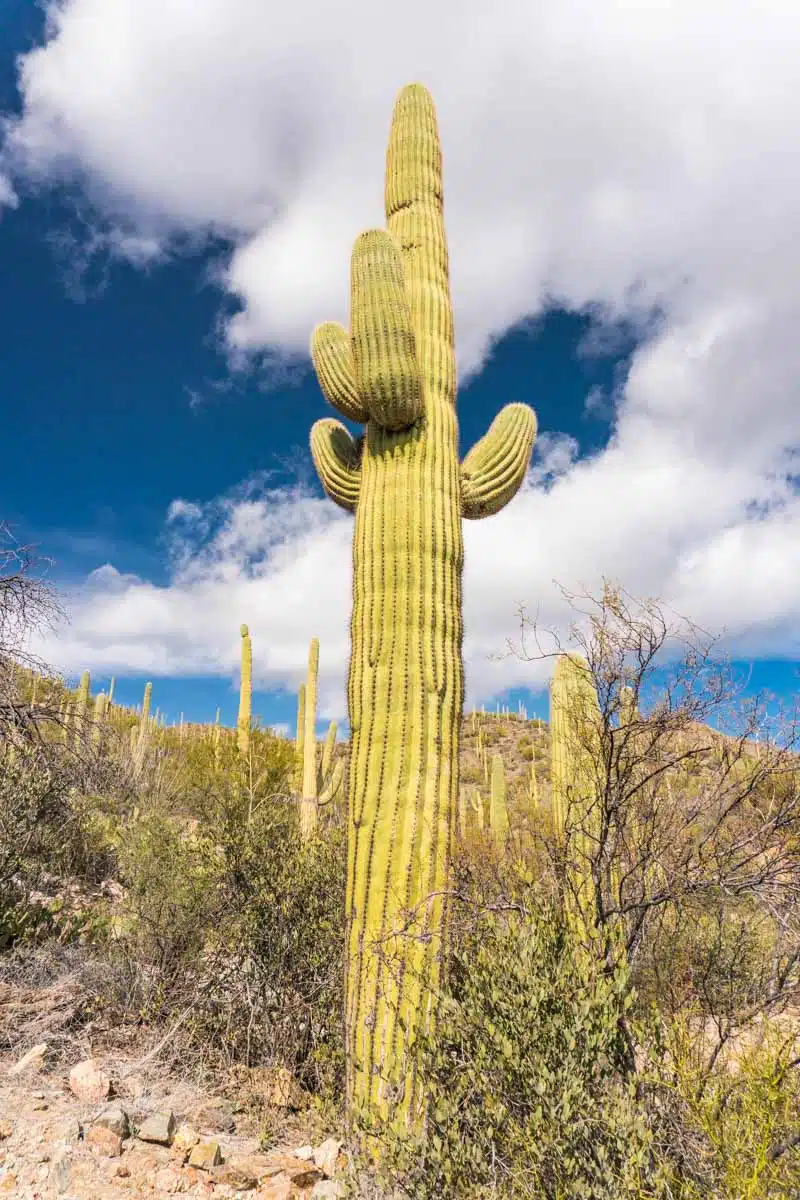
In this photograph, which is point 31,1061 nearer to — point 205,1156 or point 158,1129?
point 158,1129

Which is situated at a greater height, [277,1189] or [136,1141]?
[136,1141]

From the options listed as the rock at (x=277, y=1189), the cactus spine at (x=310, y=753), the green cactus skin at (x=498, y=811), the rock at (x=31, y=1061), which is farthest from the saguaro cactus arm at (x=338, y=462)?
the green cactus skin at (x=498, y=811)

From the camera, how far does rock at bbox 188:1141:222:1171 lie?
3.55 metres

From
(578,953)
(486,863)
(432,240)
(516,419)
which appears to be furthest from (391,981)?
(486,863)

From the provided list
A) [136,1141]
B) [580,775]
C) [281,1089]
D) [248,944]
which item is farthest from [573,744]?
[136,1141]

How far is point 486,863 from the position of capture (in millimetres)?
9422

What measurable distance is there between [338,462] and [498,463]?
1.15 metres

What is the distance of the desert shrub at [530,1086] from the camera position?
2.61 meters

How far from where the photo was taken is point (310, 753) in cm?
1502

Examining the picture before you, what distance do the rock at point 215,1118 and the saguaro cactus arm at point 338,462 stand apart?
3758mm

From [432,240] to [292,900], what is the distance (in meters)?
4.92

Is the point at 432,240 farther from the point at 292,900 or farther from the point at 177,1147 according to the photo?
the point at 177,1147

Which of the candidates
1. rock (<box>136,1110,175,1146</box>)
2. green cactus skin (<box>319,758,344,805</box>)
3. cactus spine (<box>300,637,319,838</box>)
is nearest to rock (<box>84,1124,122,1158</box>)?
rock (<box>136,1110,175,1146</box>)

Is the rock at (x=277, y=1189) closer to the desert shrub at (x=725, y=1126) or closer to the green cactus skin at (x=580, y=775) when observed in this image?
the desert shrub at (x=725, y=1126)
